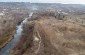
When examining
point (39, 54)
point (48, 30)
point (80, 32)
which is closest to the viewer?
point (39, 54)

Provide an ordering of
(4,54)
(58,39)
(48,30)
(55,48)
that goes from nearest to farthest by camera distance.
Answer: (55,48), (4,54), (58,39), (48,30)

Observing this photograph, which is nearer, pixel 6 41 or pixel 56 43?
pixel 56 43

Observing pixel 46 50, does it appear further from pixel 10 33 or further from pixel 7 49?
pixel 10 33

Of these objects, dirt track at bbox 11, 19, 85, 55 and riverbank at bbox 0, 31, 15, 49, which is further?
riverbank at bbox 0, 31, 15, 49

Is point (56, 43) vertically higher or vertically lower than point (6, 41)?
higher

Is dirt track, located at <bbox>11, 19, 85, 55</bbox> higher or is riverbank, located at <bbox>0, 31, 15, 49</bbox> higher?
dirt track, located at <bbox>11, 19, 85, 55</bbox>

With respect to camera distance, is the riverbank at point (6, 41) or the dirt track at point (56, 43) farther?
the riverbank at point (6, 41)

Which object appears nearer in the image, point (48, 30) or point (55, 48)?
point (55, 48)

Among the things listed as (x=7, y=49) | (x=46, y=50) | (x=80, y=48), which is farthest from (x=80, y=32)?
(x=7, y=49)

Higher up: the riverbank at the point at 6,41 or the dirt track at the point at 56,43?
the dirt track at the point at 56,43

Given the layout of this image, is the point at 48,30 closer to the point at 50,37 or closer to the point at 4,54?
the point at 50,37
